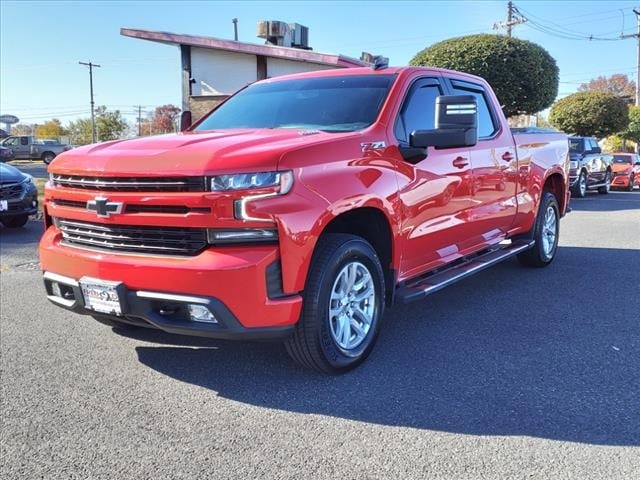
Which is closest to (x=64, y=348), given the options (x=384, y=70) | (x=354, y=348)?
(x=354, y=348)

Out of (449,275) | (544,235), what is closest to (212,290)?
(449,275)

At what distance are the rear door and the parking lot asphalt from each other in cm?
80

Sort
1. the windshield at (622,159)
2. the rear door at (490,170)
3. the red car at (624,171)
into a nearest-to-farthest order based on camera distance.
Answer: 1. the rear door at (490,170)
2. the red car at (624,171)
3. the windshield at (622,159)

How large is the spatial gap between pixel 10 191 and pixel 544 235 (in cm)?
790

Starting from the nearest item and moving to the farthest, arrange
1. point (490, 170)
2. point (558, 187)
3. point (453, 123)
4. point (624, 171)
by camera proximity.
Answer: point (453, 123)
point (490, 170)
point (558, 187)
point (624, 171)

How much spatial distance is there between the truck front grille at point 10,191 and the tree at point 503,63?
1313 centimetres

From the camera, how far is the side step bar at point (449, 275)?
4160 millimetres

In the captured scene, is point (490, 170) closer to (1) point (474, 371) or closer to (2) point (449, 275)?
(2) point (449, 275)

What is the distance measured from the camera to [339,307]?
12.0ft

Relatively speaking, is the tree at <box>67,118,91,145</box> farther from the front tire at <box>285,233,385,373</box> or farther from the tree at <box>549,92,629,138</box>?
the front tire at <box>285,233,385,373</box>

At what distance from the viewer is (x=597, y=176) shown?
18594mm

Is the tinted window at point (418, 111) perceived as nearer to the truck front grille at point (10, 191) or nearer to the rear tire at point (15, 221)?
the truck front grille at point (10, 191)

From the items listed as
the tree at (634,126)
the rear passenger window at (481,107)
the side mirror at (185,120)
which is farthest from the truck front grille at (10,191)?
the tree at (634,126)

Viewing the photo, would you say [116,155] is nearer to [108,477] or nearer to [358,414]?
[108,477]
